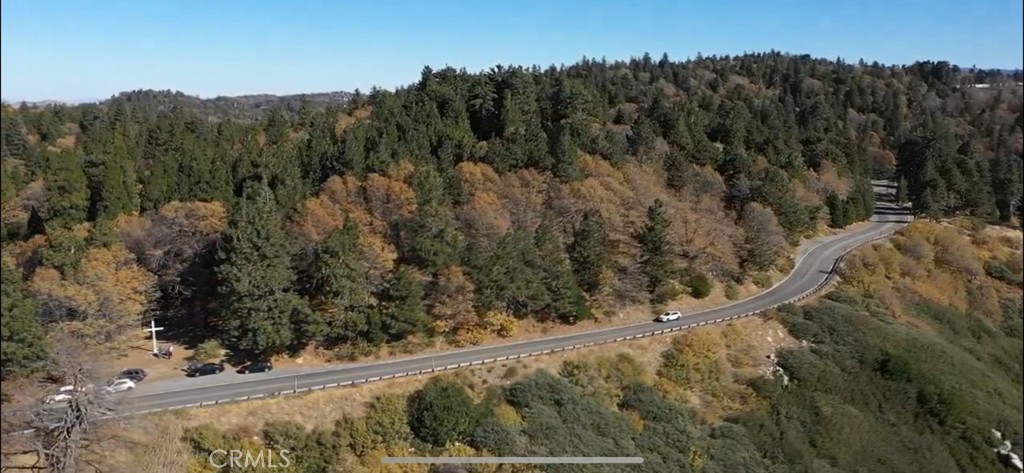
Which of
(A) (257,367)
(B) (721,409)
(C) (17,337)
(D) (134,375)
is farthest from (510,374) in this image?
(C) (17,337)

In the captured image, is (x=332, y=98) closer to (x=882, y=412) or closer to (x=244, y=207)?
(x=244, y=207)

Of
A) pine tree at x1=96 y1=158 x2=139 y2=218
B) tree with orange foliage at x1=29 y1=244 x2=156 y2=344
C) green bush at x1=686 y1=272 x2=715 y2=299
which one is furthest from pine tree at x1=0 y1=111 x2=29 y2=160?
green bush at x1=686 y1=272 x2=715 y2=299

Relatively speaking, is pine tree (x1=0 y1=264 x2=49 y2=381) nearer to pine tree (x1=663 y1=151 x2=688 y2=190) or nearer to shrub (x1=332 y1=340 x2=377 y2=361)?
shrub (x1=332 y1=340 x2=377 y2=361)

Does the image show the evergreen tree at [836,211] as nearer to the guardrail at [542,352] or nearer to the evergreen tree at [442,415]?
the guardrail at [542,352]

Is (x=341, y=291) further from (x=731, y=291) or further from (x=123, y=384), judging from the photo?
(x=731, y=291)

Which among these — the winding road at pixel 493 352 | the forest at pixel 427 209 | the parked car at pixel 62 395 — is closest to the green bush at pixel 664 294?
the forest at pixel 427 209
